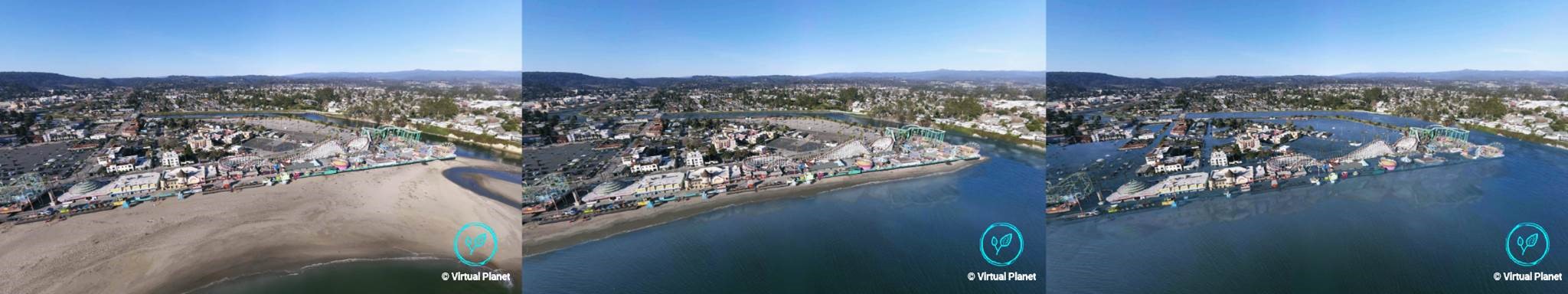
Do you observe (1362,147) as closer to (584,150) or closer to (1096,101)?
(1096,101)

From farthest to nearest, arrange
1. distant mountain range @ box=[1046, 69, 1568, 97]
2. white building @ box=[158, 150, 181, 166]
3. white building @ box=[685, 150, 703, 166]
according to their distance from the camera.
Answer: white building @ box=[158, 150, 181, 166]
white building @ box=[685, 150, 703, 166]
distant mountain range @ box=[1046, 69, 1568, 97]

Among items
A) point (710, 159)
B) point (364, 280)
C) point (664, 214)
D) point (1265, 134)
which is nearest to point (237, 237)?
point (364, 280)

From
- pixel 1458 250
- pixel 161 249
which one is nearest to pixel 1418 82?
pixel 1458 250

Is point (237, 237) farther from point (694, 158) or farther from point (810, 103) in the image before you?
point (810, 103)

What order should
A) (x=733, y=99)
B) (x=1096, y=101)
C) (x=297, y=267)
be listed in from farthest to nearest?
(x=733, y=99) → (x=297, y=267) → (x=1096, y=101)

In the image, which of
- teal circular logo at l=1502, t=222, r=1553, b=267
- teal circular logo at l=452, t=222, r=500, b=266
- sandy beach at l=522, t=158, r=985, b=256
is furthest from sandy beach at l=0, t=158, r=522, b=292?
teal circular logo at l=1502, t=222, r=1553, b=267

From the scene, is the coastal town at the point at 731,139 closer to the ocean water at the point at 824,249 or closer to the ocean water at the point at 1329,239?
the ocean water at the point at 824,249

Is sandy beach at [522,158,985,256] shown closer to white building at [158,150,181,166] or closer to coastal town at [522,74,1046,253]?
coastal town at [522,74,1046,253]

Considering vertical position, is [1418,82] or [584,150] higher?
[1418,82]
